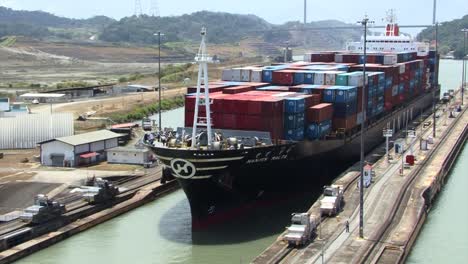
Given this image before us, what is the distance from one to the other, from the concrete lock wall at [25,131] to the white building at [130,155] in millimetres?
7630

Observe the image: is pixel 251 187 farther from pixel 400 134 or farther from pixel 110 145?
pixel 400 134

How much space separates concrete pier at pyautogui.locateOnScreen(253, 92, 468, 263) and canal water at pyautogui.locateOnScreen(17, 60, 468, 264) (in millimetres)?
1085

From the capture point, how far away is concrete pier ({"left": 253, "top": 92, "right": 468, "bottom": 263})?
71.4 feet

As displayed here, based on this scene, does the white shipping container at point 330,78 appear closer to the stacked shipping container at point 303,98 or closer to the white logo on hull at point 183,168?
the stacked shipping container at point 303,98

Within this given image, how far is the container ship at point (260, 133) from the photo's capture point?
2659 centimetres

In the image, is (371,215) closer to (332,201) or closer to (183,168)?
(332,201)

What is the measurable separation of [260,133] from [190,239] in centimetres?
598

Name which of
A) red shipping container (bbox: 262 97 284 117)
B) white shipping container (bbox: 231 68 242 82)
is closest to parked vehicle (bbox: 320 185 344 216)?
red shipping container (bbox: 262 97 284 117)

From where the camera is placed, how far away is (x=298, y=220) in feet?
76.2

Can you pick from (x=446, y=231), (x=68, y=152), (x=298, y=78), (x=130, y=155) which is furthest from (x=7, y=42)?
(x=446, y=231)

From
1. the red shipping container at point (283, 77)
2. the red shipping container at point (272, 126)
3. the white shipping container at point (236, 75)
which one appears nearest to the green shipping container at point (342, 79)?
the red shipping container at point (283, 77)

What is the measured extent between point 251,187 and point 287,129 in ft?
12.3

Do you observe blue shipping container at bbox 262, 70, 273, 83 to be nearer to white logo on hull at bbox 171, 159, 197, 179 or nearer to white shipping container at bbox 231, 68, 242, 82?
white shipping container at bbox 231, 68, 242, 82

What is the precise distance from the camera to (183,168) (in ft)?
85.8
